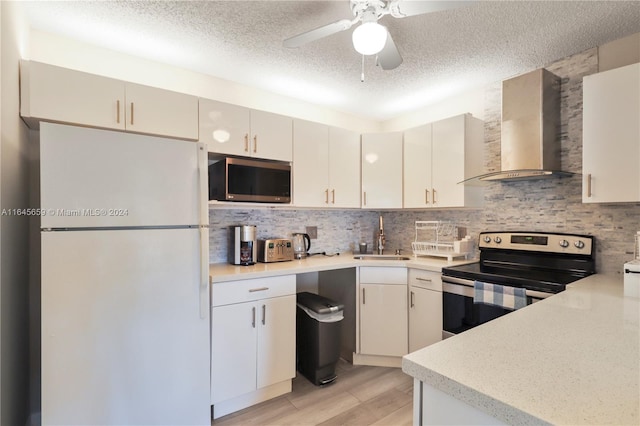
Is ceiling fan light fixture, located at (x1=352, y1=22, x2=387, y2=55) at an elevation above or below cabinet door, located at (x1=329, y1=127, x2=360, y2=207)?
above

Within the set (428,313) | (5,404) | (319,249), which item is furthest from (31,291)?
(428,313)

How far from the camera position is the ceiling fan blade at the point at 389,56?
1578 mm

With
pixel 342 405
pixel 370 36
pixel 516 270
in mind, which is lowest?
pixel 342 405

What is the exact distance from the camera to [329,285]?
115 inches

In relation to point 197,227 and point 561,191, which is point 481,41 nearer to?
point 561,191

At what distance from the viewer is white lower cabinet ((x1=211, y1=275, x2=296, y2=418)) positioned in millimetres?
1879

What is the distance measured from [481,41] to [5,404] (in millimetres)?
3153

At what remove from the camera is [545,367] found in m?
0.72

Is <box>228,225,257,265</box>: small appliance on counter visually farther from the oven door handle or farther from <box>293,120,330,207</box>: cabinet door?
the oven door handle

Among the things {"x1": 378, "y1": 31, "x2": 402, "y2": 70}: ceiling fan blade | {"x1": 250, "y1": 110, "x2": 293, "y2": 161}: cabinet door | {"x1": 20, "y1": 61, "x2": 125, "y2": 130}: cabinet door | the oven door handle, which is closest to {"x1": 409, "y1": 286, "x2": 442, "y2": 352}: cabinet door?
the oven door handle

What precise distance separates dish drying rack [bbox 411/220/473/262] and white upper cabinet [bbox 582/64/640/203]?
37.8 inches

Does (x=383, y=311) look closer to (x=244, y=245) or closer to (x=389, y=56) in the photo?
(x=244, y=245)

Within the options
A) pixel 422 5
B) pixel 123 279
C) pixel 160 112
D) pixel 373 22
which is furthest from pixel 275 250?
pixel 422 5

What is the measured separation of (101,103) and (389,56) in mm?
1667
